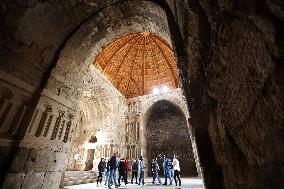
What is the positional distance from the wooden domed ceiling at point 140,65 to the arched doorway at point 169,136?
2424 millimetres

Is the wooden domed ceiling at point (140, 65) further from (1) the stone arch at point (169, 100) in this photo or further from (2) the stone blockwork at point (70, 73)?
(2) the stone blockwork at point (70, 73)

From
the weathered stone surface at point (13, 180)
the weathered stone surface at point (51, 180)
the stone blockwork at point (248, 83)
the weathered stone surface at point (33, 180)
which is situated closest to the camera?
the stone blockwork at point (248, 83)

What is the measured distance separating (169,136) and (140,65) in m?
7.93

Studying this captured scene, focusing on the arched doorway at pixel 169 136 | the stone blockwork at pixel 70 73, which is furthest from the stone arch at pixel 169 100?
the stone blockwork at pixel 70 73

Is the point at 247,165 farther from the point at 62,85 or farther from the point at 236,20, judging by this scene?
the point at 62,85

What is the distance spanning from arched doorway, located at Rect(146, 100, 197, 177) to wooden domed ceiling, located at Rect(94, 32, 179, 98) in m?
2.42

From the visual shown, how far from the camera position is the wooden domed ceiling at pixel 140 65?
15.0m

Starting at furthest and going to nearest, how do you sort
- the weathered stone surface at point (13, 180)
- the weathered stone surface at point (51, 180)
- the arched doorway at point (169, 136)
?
the arched doorway at point (169, 136) → the weathered stone surface at point (51, 180) → the weathered stone surface at point (13, 180)

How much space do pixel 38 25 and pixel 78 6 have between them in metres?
1.01

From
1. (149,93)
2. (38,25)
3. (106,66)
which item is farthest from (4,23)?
(149,93)

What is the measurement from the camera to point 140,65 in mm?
16344

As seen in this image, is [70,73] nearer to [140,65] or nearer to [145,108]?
[145,108]

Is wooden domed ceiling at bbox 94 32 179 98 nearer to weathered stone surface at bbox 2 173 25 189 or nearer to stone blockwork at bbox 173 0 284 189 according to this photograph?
weathered stone surface at bbox 2 173 25 189

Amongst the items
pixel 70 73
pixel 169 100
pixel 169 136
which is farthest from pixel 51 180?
pixel 169 136
